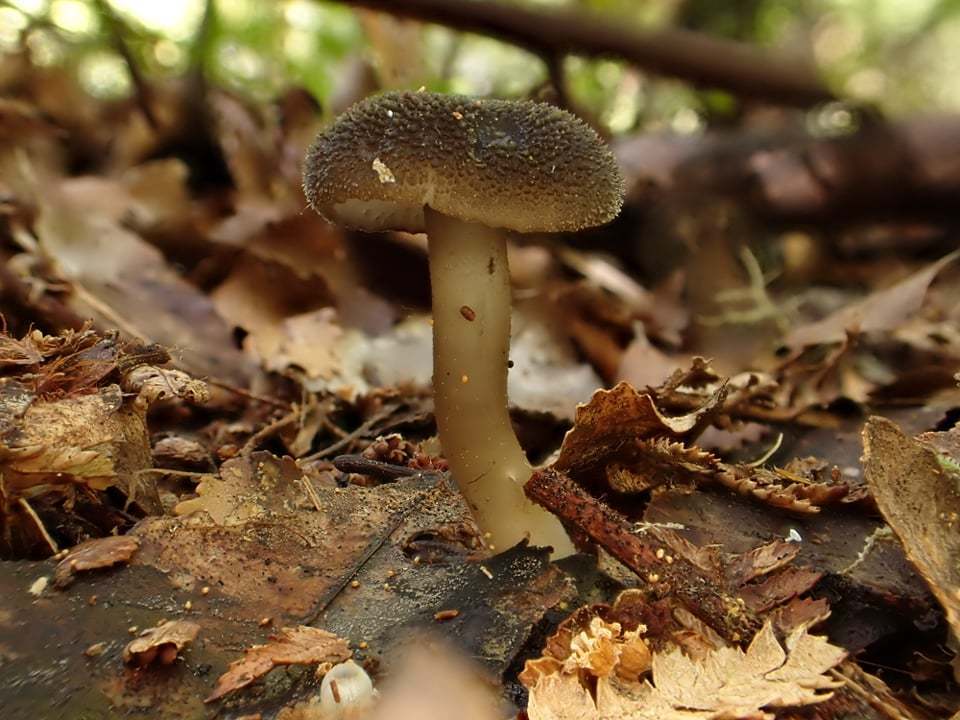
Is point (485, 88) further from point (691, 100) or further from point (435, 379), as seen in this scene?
point (435, 379)

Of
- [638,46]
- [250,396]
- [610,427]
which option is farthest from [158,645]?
[638,46]

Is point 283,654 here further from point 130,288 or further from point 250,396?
point 130,288

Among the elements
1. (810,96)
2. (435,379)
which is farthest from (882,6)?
(435,379)

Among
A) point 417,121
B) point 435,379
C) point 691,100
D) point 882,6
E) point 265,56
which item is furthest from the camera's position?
point 882,6

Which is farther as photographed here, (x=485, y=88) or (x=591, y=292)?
(x=485, y=88)

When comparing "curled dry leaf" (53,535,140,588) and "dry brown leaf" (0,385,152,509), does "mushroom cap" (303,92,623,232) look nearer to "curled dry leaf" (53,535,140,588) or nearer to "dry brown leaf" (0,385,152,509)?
"dry brown leaf" (0,385,152,509)

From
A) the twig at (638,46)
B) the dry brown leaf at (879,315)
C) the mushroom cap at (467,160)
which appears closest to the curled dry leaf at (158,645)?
the mushroom cap at (467,160)
